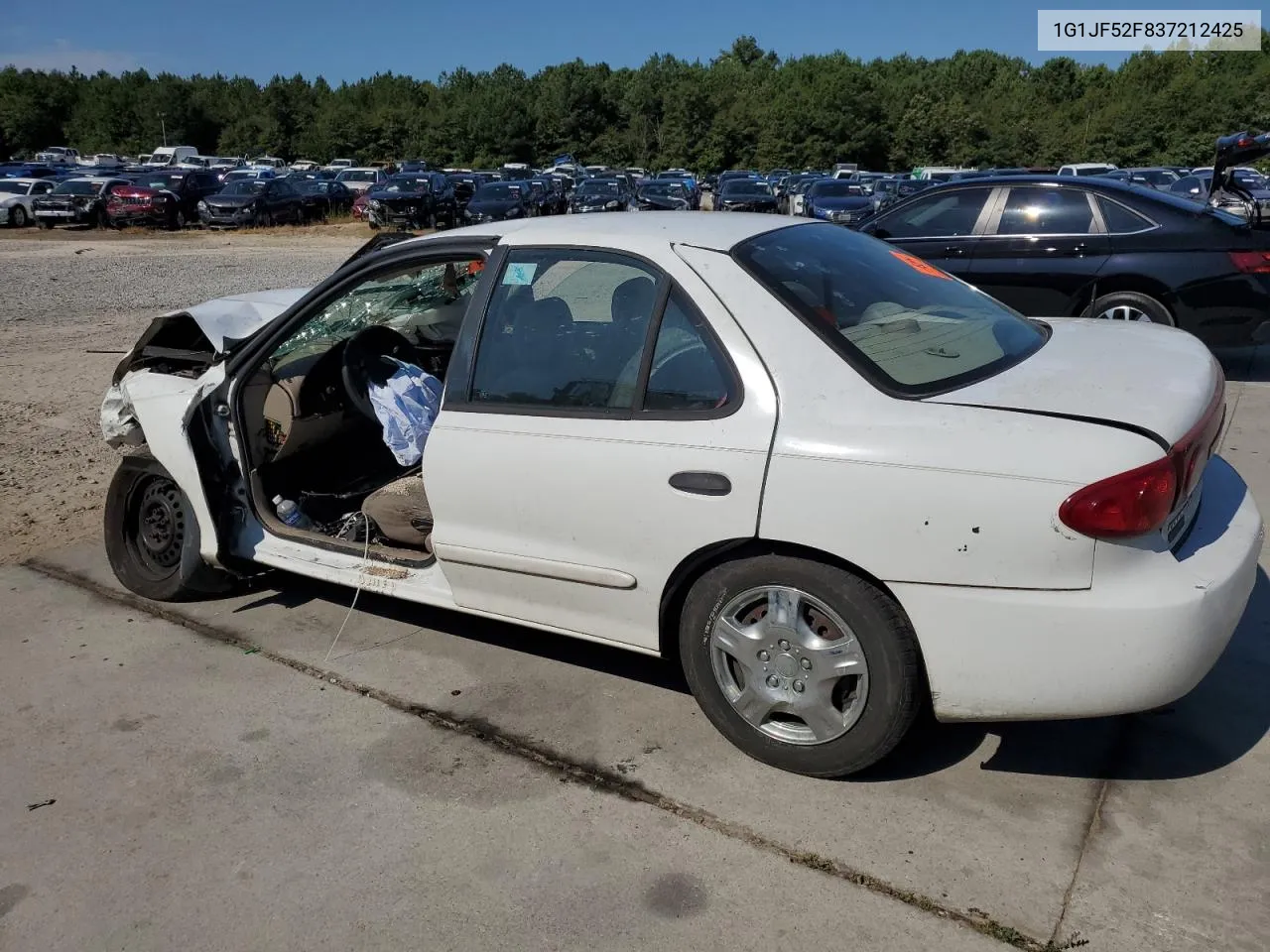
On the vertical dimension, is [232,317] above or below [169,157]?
below

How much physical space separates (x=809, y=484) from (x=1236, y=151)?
718cm

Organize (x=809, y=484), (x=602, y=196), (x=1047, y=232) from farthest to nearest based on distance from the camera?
(x=602, y=196)
(x=1047, y=232)
(x=809, y=484)

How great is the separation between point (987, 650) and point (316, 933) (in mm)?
1840

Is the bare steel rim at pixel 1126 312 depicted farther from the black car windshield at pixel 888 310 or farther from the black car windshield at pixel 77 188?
the black car windshield at pixel 77 188

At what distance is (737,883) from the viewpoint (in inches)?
108

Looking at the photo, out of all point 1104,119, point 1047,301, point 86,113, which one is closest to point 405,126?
point 86,113

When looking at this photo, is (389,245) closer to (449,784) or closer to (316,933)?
(449,784)

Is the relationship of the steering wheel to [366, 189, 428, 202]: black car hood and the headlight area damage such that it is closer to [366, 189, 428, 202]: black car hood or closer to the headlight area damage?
the headlight area damage

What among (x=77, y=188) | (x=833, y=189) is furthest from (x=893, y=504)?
(x=77, y=188)

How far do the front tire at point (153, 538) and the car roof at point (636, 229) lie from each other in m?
1.76

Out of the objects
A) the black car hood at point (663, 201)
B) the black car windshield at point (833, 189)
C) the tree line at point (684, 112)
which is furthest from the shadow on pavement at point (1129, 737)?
the tree line at point (684, 112)

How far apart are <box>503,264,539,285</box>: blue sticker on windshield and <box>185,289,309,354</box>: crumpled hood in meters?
1.34

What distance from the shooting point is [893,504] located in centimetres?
279

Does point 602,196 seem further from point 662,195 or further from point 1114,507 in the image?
point 1114,507
